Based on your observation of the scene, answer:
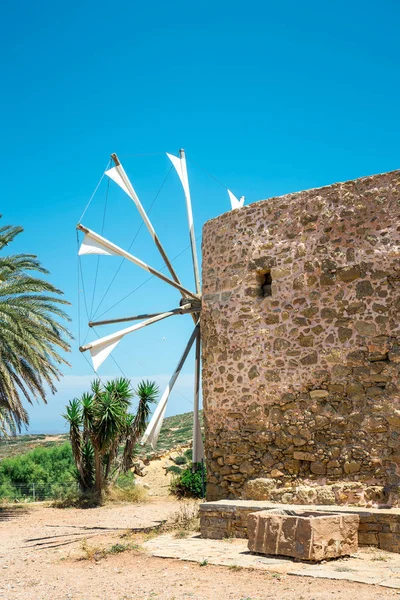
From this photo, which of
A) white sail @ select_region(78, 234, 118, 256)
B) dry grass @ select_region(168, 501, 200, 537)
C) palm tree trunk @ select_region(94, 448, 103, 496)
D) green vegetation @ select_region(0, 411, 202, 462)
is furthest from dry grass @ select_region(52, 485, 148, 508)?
white sail @ select_region(78, 234, 118, 256)

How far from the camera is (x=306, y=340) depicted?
27.8ft

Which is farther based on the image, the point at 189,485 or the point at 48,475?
the point at 48,475

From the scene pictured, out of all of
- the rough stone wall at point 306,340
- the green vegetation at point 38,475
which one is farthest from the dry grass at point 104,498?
the rough stone wall at point 306,340

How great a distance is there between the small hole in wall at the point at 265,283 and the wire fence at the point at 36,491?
8.51 m

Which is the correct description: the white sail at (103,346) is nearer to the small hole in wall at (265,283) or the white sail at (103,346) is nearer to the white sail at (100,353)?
the white sail at (100,353)

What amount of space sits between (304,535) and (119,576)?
75.7 inches

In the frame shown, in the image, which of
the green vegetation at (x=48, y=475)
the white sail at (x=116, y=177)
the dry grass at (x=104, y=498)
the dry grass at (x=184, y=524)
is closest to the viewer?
the dry grass at (x=184, y=524)

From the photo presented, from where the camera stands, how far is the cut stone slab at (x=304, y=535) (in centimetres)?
623

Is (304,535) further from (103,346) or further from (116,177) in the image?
(116,177)

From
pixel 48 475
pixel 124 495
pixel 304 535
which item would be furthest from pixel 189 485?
pixel 304 535

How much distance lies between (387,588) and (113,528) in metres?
5.79

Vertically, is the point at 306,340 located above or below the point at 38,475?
above

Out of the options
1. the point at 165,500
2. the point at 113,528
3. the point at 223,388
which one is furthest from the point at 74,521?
the point at 223,388

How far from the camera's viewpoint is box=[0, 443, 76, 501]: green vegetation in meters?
16.1
